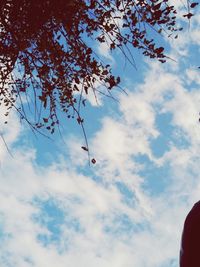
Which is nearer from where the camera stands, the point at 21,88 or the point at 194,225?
the point at 194,225

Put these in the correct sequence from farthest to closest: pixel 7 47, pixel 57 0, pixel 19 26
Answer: pixel 7 47 < pixel 19 26 < pixel 57 0

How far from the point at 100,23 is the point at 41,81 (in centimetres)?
177

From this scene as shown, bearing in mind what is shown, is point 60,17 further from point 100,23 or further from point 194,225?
point 194,225

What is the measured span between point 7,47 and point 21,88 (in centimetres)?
141

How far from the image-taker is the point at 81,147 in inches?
252

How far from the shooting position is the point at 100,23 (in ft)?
23.7

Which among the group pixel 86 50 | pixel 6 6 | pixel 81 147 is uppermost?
pixel 6 6

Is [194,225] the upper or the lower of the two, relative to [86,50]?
lower

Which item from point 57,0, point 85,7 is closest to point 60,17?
point 57,0

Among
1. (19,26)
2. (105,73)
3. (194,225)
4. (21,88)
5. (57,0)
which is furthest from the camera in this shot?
(21,88)

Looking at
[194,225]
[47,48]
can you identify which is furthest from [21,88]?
[194,225]

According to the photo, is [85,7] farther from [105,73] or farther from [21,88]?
[21,88]

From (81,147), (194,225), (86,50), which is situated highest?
(86,50)

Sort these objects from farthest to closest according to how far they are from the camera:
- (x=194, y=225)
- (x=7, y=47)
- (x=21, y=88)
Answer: (x=21, y=88) → (x=7, y=47) → (x=194, y=225)
